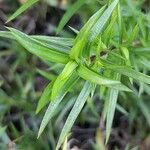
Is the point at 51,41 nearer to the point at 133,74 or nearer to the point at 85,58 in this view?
the point at 85,58

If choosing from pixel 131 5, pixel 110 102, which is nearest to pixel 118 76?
pixel 110 102

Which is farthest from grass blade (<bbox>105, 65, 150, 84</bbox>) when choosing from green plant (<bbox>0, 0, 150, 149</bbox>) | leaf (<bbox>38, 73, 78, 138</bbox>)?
leaf (<bbox>38, 73, 78, 138</bbox>)

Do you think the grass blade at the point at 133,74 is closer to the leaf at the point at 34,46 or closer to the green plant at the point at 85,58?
the green plant at the point at 85,58

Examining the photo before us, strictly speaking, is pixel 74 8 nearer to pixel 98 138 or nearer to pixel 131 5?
pixel 131 5

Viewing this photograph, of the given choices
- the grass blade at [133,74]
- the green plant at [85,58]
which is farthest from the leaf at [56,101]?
the grass blade at [133,74]

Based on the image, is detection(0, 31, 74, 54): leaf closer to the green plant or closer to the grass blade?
the green plant

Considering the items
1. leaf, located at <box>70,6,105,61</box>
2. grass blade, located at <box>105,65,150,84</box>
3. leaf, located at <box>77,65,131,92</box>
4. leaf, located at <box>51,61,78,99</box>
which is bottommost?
grass blade, located at <box>105,65,150,84</box>
